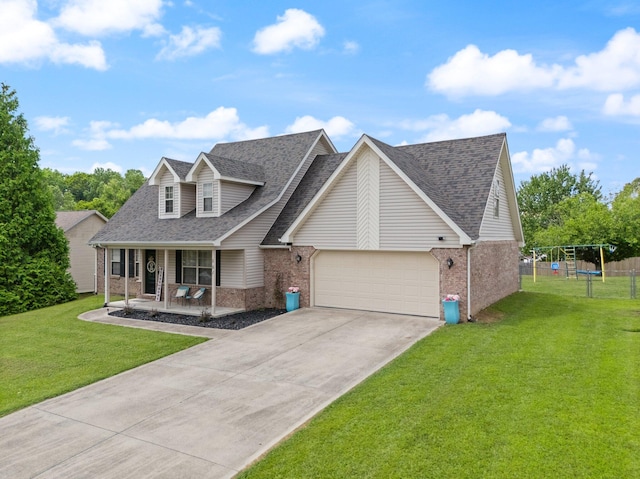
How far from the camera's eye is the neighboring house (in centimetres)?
2473

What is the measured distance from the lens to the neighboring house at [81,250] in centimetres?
2473

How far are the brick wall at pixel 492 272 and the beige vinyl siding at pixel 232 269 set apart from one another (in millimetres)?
8303

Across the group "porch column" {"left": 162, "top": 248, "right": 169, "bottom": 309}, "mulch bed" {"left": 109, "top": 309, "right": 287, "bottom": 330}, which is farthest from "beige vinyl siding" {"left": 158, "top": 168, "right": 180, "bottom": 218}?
"mulch bed" {"left": 109, "top": 309, "right": 287, "bottom": 330}

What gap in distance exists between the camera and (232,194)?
17391 millimetres

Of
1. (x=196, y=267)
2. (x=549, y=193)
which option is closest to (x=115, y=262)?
(x=196, y=267)

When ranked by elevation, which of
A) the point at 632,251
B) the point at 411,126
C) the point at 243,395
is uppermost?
the point at 411,126

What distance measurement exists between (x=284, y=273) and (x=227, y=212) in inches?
133

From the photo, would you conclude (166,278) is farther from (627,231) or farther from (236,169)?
(627,231)

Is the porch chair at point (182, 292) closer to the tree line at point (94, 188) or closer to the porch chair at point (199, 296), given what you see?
the porch chair at point (199, 296)

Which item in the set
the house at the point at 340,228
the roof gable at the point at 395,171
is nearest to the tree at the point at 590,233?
→ the house at the point at 340,228

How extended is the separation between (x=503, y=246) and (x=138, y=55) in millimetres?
18341

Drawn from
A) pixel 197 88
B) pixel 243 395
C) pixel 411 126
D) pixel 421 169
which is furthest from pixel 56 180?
pixel 243 395

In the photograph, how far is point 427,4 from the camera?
48.2ft

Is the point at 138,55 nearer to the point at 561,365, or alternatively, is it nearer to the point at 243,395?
the point at 243,395
